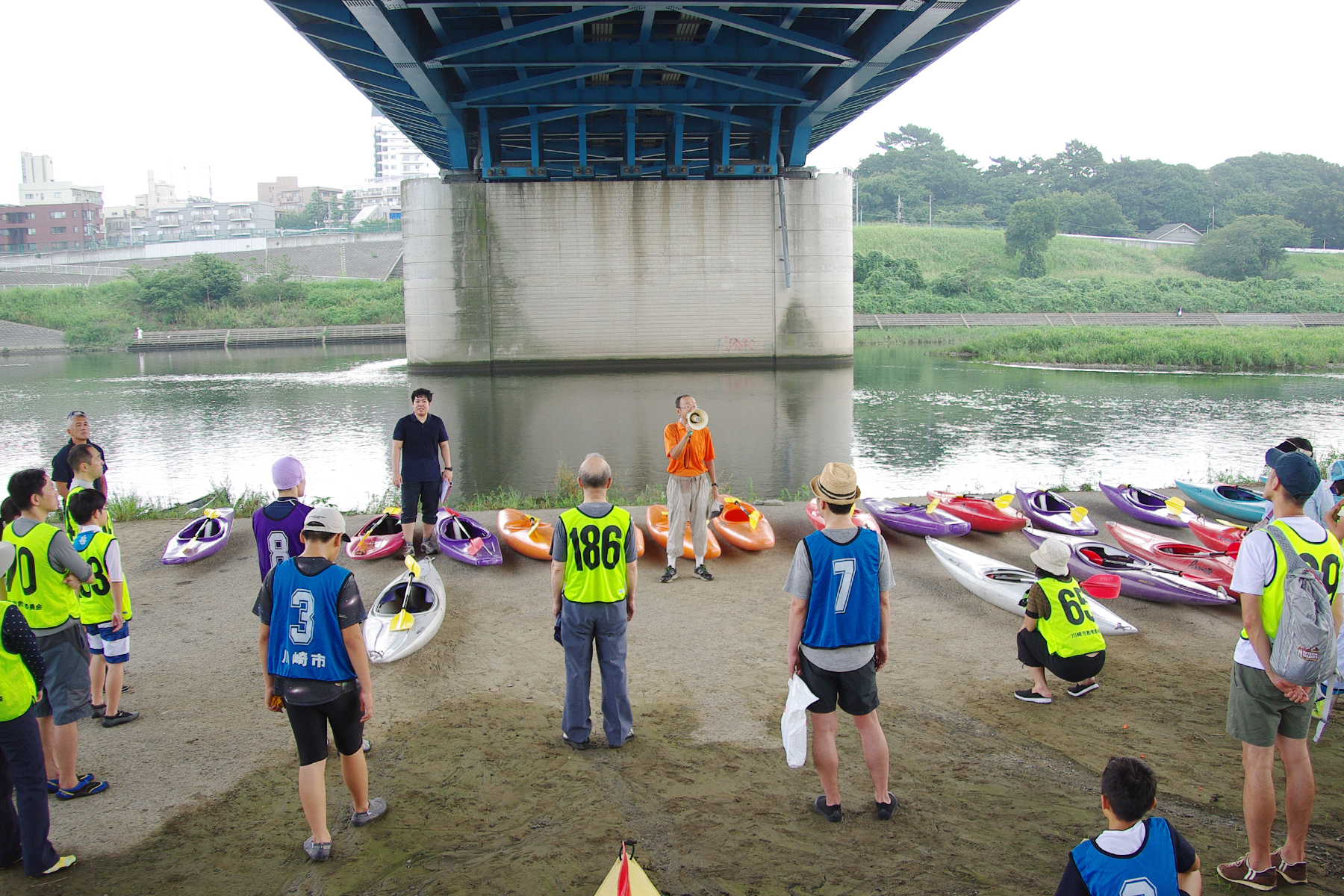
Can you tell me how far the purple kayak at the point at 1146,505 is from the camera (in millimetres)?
9055

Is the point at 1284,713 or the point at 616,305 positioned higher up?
the point at 616,305

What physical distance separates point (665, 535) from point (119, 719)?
16.1 feet

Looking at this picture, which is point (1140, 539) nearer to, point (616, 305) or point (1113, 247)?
point (616, 305)

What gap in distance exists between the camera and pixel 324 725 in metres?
3.46

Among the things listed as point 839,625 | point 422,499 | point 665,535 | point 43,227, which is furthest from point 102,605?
point 43,227

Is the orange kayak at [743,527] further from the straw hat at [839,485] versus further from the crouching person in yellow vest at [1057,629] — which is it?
the straw hat at [839,485]

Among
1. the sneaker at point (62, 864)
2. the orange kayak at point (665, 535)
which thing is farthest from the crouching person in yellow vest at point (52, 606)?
the orange kayak at point (665, 535)

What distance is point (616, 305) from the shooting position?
101 feet

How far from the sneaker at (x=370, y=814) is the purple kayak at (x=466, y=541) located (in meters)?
4.10

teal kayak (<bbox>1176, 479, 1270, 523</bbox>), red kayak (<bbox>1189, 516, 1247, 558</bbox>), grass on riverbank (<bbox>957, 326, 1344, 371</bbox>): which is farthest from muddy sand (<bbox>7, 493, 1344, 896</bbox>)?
grass on riverbank (<bbox>957, 326, 1344, 371</bbox>)

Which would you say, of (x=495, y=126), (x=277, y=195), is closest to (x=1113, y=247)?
(x=495, y=126)

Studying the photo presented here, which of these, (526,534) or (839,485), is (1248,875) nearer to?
(839,485)

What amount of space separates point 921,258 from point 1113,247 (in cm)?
1950

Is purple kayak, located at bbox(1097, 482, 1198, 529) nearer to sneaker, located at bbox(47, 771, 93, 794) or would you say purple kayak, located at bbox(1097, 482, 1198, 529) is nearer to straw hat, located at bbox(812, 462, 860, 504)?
straw hat, located at bbox(812, 462, 860, 504)
